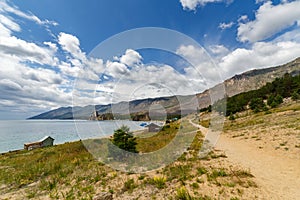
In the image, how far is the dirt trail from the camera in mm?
6381

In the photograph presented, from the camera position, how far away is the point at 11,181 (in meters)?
11.3

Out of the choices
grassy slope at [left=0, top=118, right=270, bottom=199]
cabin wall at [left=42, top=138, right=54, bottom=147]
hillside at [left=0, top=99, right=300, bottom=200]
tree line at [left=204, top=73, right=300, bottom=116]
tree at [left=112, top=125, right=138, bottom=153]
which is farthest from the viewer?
tree line at [left=204, top=73, right=300, bottom=116]

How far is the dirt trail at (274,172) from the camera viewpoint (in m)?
6.38

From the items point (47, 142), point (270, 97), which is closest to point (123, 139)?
point (47, 142)

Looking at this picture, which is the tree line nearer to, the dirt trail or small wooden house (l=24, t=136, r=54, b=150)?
the dirt trail

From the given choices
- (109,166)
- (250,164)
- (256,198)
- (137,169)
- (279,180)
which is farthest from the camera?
(109,166)

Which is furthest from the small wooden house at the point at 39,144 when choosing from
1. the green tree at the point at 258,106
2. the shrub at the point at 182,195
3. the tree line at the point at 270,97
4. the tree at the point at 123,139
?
the green tree at the point at 258,106

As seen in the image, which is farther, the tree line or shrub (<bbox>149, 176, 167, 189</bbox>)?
the tree line

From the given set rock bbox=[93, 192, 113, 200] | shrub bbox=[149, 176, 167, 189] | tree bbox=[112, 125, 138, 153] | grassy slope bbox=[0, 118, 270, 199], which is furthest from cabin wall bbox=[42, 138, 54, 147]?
shrub bbox=[149, 176, 167, 189]

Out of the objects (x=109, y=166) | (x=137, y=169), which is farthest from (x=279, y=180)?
(x=109, y=166)

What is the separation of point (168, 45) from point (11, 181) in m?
14.4

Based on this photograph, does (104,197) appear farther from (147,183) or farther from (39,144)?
(39,144)

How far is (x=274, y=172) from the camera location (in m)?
8.51

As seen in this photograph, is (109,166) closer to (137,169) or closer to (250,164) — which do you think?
(137,169)
